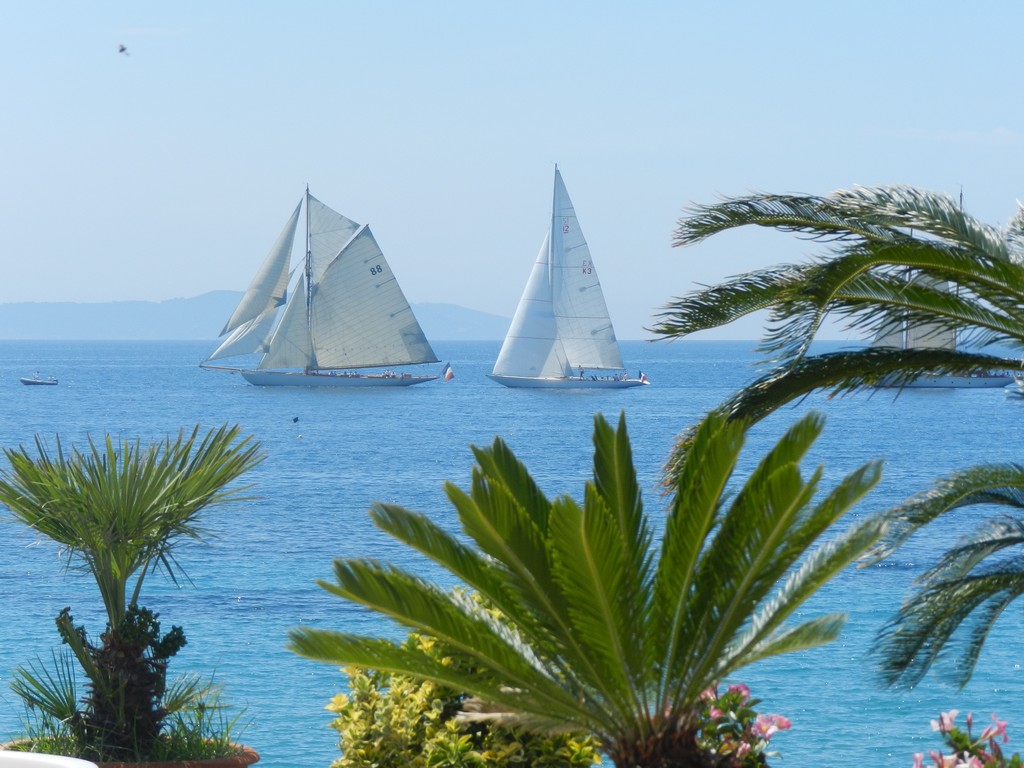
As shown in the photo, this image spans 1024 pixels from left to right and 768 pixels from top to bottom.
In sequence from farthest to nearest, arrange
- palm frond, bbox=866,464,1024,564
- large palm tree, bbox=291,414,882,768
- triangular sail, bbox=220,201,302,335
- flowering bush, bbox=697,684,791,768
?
triangular sail, bbox=220,201,302,335 → palm frond, bbox=866,464,1024,564 → flowering bush, bbox=697,684,791,768 → large palm tree, bbox=291,414,882,768

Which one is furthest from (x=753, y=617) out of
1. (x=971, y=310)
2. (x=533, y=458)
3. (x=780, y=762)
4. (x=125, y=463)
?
(x=533, y=458)

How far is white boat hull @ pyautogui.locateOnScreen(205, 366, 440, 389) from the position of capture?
7962 centimetres

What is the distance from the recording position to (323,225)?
73188 millimetres

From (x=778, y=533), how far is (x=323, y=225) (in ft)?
227

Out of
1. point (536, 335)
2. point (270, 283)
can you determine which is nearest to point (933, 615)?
point (270, 283)

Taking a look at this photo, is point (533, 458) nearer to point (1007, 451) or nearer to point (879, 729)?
point (1007, 451)

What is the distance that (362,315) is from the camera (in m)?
72.8

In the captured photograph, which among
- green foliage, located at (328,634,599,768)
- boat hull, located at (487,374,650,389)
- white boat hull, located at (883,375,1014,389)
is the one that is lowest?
green foliage, located at (328,634,599,768)

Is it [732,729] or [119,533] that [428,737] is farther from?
[119,533]

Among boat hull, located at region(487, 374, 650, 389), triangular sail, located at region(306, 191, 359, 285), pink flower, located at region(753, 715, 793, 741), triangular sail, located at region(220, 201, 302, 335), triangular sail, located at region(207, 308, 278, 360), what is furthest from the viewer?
boat hull, located at region(487, 374, 650, 389)

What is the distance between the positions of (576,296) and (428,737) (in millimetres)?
63197

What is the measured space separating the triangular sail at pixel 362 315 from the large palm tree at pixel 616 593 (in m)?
64.4

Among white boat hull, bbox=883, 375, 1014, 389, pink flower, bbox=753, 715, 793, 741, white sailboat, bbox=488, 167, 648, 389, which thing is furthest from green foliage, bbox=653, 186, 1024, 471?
white boat hull, bbox=883, 375, 1014, 389

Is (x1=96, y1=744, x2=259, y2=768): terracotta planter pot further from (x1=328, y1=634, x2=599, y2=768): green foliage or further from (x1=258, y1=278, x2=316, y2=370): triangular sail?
(x1=258, y1=278, x2=316, y2=370): triangular sail
